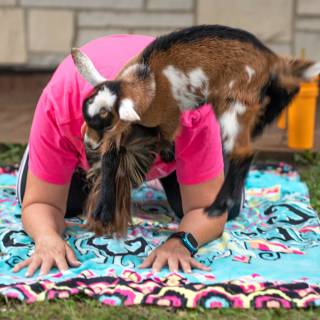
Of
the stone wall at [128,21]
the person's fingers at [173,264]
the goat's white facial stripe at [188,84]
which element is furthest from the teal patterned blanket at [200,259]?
the stone wall at [128,21]

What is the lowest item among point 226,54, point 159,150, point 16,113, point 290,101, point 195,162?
point 16,113

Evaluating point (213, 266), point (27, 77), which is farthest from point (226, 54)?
point (27, 77)

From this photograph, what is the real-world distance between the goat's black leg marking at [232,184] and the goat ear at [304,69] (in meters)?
0.22

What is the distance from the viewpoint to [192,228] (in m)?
2.38

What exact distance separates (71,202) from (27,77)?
248 centimetres

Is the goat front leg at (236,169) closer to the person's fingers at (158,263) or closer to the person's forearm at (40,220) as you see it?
the person's fingers at (158,263)

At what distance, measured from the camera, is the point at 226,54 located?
1596 mm

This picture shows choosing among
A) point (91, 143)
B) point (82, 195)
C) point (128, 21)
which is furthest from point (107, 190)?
point (128, 21)

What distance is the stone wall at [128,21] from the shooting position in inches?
185

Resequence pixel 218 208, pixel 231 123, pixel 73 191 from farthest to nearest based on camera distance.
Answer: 1. pixel 73 191
2. pixel 218 208
3. pixel 231 123

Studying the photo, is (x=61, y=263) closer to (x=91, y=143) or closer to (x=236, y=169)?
(x=91, y=143)

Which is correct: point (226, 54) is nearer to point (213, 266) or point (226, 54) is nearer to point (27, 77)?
point (213, 266)

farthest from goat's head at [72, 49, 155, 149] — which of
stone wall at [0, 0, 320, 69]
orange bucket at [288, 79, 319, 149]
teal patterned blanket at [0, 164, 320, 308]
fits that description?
stone wall at [0, 0, 320, 69]

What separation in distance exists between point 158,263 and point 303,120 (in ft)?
6.20
